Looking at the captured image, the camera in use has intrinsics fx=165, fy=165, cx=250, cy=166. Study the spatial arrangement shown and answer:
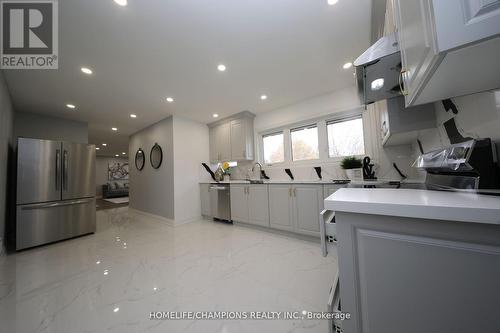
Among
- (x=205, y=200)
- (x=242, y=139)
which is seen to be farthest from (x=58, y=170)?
(x=242, y=139)

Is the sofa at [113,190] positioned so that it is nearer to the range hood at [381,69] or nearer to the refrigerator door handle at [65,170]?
the refrigerator door handle at [65,170]

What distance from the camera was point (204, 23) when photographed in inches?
59.2

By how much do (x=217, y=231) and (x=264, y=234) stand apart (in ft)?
2.81

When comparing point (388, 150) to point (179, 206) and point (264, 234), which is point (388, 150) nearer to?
point (264, 234)

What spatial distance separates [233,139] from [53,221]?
3.34 meters

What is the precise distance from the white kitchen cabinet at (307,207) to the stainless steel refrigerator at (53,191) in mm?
3696

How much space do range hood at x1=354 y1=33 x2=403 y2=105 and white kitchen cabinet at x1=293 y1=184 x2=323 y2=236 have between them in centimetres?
136

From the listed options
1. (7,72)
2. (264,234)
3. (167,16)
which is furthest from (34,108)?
(264,234)

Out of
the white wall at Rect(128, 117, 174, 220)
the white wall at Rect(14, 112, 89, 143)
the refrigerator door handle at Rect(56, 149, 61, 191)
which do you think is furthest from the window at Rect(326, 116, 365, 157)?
the white wall at Rect(14, 112, 89, 143)

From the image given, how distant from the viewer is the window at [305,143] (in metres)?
3.07

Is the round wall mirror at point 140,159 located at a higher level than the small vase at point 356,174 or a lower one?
higher

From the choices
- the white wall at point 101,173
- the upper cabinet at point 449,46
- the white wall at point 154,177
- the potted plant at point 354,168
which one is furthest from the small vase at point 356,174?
the white wall at point 101,173

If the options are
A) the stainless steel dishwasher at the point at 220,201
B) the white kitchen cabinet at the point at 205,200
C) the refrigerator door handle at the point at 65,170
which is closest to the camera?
the refrigerator door handle at the point at 65,170

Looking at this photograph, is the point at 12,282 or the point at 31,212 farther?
the point at 31,212
